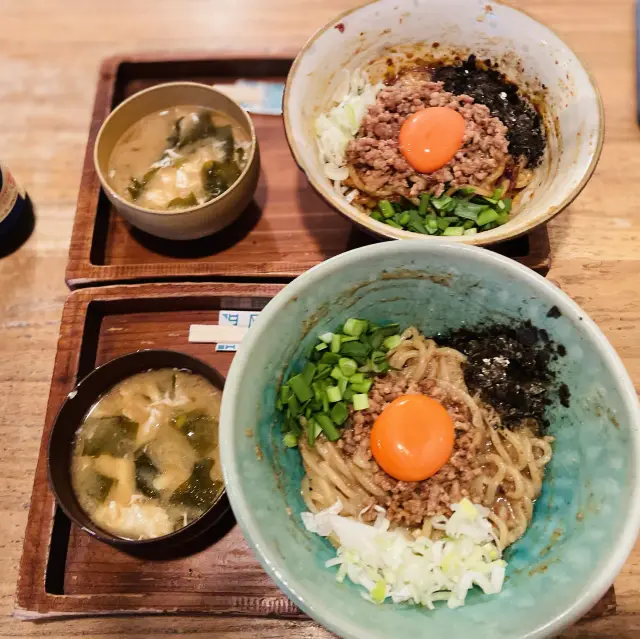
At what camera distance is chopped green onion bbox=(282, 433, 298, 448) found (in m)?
1.52

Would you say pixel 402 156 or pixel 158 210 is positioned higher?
pixel 402 156

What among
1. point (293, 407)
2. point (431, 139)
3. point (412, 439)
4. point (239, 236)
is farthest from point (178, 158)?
point (412, 439)

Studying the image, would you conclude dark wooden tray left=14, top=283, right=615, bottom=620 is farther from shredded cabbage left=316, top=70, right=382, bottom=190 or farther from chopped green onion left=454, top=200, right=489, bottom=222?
chopped green onion left=454, top=200, right=489, bottom=222

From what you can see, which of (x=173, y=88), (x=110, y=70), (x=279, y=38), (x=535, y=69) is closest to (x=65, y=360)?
(x=173, y=88)

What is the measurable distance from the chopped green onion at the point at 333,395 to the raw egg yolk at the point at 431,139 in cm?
99

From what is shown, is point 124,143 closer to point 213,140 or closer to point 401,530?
point 213,140

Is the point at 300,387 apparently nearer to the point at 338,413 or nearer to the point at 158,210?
the point at 338,413

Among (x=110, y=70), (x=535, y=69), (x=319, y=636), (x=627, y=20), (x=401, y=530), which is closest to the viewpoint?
(x=401, y=530)

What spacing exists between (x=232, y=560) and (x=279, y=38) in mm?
2315

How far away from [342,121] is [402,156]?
0.28 metres

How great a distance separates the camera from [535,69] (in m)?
2.18

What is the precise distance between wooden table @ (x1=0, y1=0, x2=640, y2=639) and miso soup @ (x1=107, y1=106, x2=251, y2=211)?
1.33ft

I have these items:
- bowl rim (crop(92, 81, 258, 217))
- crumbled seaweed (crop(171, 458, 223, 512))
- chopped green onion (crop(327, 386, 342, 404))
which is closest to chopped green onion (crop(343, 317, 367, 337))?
chopped green onion (crop(327, 386, 342, 404))

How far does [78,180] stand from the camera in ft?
8.00
